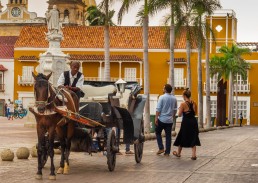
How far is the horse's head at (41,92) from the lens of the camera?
51.0 feet

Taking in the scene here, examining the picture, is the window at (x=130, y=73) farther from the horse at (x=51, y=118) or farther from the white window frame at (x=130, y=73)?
the horse at (x=51, y=118)

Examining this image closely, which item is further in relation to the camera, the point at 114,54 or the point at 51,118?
the point at 114,54

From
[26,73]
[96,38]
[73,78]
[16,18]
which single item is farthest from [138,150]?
[16,18]

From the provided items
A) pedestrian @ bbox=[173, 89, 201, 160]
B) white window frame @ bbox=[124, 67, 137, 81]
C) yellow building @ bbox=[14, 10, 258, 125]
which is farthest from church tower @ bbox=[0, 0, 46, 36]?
pedestrian @ bbox=[173, 89, 201, 160]

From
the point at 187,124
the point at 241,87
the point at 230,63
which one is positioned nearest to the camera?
the point at 187,124

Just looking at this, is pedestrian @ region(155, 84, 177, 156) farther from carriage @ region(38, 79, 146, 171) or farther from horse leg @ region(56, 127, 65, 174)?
horse leg @ region(56, 127, 65, 174)

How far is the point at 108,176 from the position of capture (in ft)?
53.3

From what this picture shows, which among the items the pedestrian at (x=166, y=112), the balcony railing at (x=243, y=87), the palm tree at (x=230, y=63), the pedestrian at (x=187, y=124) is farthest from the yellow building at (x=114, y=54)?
the pedestrian at (x=187, y=124)

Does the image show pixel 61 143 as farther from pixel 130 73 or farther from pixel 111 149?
pixel 130 73

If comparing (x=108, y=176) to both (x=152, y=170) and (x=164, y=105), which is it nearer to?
(x=152, y=170)

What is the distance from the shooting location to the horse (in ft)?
51.3

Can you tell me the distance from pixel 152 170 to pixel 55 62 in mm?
26630

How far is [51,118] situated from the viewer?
16.0m

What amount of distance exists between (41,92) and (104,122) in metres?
2.43
